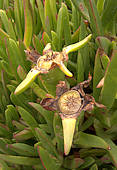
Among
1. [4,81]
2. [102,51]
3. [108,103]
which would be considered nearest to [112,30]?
[102,51]

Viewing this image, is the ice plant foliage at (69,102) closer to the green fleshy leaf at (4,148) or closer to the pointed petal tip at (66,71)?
the pointed petal tip at (66,71)

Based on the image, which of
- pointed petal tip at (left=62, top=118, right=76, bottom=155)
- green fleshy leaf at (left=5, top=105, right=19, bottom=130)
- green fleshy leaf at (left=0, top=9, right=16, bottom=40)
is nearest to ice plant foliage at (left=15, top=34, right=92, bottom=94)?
pointed petal tip at (left=62, top=118, right=76, bottom=155)

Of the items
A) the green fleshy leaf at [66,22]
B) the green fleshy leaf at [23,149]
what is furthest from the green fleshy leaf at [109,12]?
the green fleshy leaf at [23,149]

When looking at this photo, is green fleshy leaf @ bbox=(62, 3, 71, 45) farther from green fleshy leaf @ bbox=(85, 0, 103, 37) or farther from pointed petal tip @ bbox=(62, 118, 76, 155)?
pointed petal tip @ bbox=(62, 118, 76, 155)

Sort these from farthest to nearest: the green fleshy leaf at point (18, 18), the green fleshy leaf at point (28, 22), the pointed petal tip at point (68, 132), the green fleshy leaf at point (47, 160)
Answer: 1. the green fleshy leaf at point (18, 18)
2. the green fleshy leaf at point (28, 22)
3. the green fleshy leaf at point (47, 160)
4. the pointed petal tip at point (68, 132)

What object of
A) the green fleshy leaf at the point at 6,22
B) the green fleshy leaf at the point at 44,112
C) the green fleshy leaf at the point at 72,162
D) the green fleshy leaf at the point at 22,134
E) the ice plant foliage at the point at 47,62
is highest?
the green fleshy leaf at the point at 6,22

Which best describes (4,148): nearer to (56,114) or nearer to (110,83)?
(56,114)

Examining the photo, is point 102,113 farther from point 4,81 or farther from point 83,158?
point 4,81

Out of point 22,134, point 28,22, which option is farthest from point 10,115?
point 28,22
